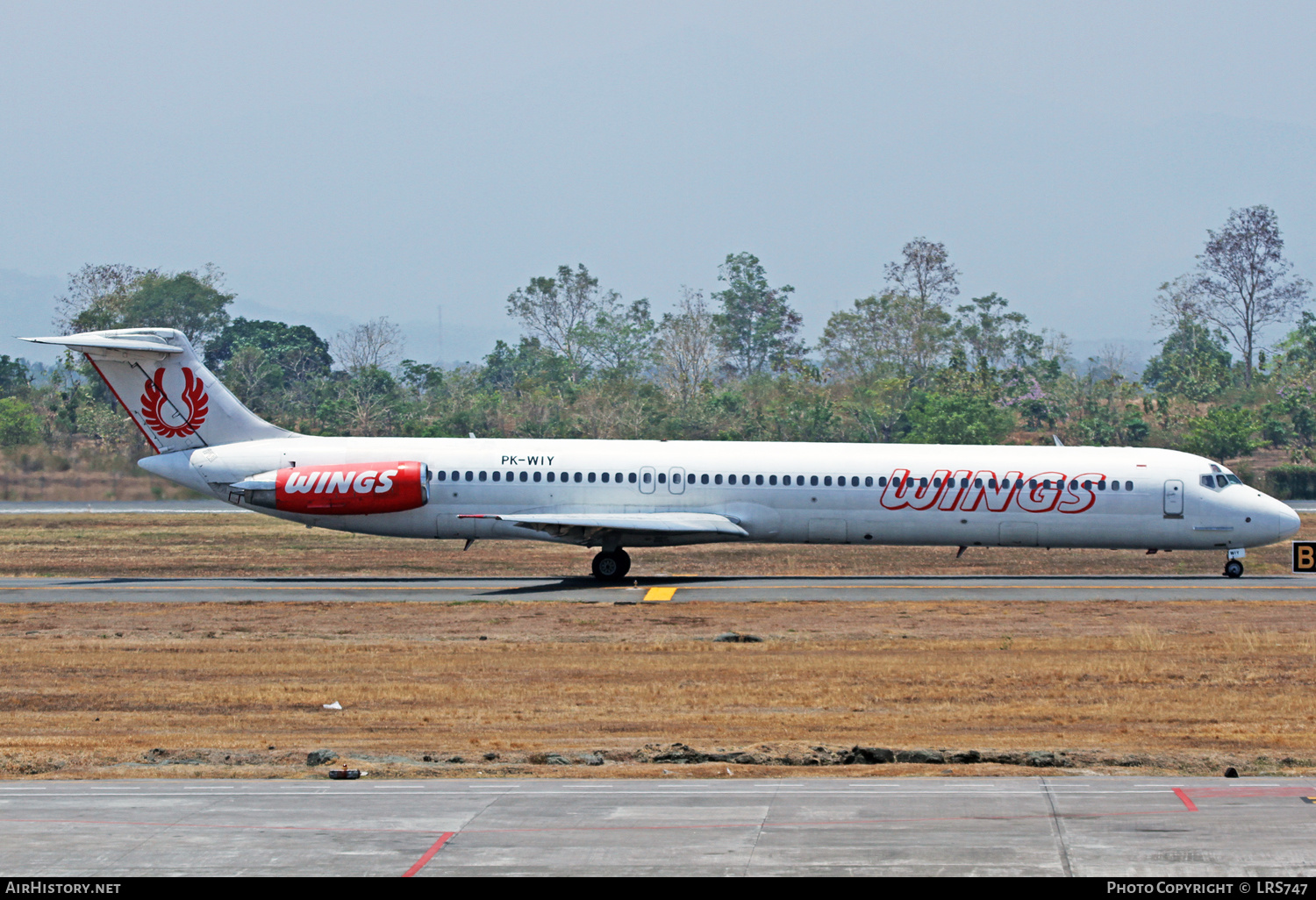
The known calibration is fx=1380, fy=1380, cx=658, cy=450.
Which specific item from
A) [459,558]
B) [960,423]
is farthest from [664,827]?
[960,423]

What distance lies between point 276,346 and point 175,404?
77583mm

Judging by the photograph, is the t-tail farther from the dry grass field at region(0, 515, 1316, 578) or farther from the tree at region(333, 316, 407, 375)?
the tree at region(333, 316, 407, 375)

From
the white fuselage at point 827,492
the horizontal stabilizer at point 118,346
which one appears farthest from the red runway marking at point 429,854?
the horizontal stabilizer at point 118,346

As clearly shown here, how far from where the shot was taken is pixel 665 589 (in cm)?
3512

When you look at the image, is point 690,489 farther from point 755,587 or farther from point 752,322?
point 752,322

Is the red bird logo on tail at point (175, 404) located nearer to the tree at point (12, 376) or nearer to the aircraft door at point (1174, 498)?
the aircraft door at point (1174, 498)

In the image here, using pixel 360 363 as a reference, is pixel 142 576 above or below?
below

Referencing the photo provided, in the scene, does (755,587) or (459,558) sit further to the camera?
(459,558)

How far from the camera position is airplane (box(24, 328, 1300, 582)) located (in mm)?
36344

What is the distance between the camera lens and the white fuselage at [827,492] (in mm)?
36344

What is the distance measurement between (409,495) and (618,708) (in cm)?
1754

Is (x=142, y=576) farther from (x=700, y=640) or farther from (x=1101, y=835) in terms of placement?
(x=1101, y=835)

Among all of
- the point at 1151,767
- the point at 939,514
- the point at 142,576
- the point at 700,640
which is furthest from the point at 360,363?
the point at 1151,767
